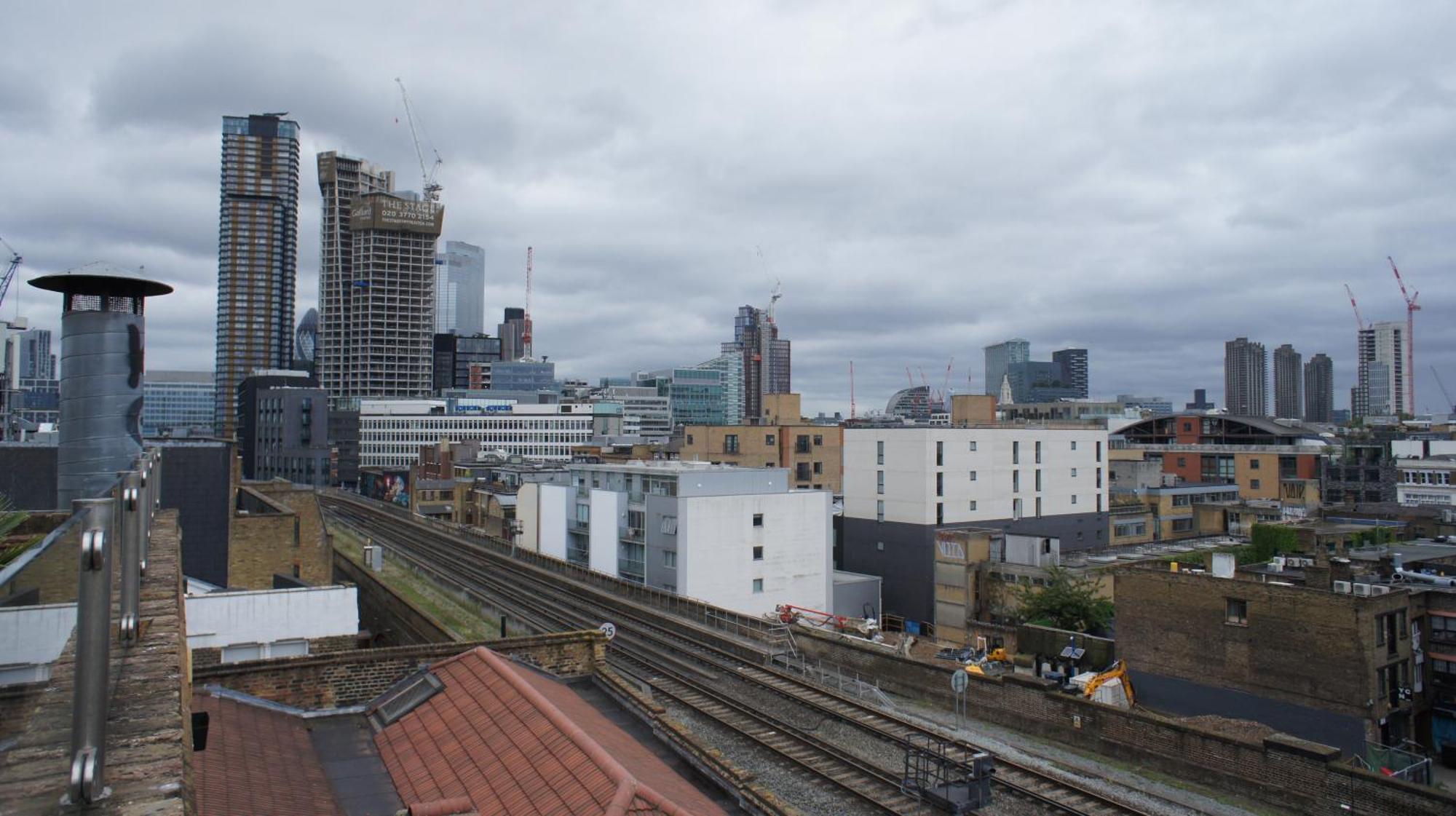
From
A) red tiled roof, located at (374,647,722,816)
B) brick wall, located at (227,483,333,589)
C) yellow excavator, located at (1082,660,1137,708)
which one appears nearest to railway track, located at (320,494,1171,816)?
brick wall, located at (227,483,333,589)

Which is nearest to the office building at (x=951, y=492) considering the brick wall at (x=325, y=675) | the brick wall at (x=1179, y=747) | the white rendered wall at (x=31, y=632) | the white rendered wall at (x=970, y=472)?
the white rendered wall at (x=970, y=472)

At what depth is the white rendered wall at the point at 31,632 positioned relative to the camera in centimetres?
311

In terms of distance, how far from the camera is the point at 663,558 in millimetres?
46688

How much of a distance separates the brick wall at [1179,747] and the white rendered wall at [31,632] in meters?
22.1

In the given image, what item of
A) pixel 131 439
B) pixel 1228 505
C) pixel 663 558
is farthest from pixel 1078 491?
pixel 131 439

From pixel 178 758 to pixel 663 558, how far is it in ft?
142

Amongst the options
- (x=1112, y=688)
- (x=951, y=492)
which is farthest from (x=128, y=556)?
(x=951, y=492)

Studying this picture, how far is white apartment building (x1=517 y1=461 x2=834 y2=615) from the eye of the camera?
148 feet

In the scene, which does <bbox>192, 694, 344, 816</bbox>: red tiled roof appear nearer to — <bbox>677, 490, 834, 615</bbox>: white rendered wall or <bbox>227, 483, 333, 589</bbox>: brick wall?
<bbox>227, 483, 333, 589</bbox>: brick wall

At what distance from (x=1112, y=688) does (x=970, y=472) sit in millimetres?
28723

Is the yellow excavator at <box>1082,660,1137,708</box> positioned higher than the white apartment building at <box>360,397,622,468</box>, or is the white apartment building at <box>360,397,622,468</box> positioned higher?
the white apartment building at <box>360,397,622,468</box>

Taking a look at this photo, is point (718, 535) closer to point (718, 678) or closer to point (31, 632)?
point (718, 678)

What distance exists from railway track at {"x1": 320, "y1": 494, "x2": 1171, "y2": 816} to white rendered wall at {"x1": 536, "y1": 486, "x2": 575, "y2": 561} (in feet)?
9.82

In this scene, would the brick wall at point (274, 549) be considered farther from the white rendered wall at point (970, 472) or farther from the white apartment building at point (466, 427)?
the white apartment building at point (466, 427)
